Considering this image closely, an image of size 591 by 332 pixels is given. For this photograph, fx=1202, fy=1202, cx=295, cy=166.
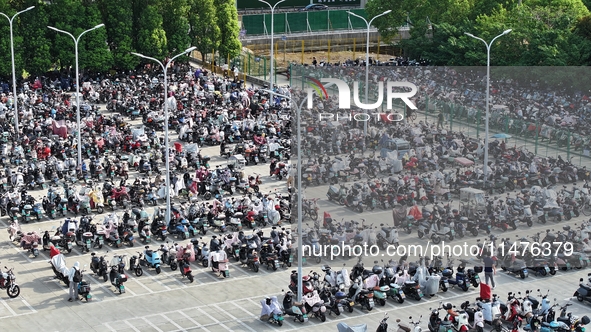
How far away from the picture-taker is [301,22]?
362 feet

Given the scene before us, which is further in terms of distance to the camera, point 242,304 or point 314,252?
point 314,252

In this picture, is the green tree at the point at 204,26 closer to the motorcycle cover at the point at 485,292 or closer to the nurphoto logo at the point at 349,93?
the nurphoto logo at the point at 349,93

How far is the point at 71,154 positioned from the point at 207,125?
9343 millimetres

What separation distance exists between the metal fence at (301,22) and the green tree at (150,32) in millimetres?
19644

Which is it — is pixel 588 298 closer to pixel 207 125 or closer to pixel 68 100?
pixel 207 125

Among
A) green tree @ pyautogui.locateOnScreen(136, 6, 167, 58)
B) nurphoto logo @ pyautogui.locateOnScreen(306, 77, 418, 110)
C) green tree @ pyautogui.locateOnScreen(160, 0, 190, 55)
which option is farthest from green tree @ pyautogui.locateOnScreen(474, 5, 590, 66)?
nurphoto logo @ pyautogui.locateOnScreen(306, 77, 418, 110)

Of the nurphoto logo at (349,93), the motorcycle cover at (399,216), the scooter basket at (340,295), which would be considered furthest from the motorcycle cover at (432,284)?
the nurphoto logo at (349,93)

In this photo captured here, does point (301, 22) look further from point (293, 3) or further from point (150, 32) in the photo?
point (150, 32)

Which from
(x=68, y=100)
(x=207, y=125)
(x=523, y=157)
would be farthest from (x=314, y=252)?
(x=68, y=100)

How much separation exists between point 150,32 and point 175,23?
258cm

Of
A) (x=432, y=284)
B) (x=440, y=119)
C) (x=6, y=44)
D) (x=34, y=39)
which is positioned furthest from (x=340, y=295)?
(x=34, y=39)

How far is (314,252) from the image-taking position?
165 ft

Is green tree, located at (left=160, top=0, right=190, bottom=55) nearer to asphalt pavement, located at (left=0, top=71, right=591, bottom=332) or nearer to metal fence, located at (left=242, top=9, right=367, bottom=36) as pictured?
metal fence, located at (left=242, top=9, right=367, bottom=36)

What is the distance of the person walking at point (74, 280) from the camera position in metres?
46.5
